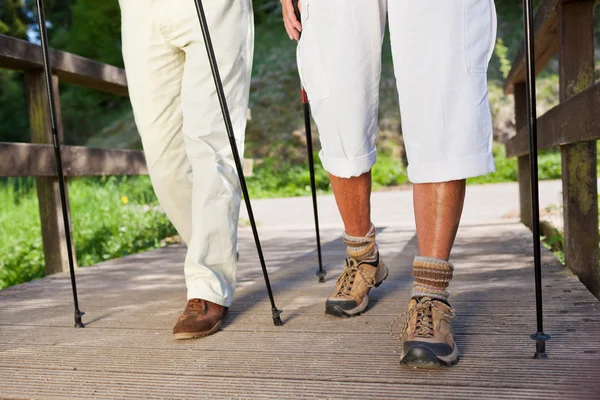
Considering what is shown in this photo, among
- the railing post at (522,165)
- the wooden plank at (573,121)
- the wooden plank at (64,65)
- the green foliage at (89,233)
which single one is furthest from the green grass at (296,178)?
the wooden plank at (573,121)

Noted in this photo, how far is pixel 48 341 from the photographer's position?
202 cm

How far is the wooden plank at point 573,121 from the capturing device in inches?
73.1

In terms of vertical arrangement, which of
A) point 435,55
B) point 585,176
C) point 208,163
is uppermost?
point 435,55

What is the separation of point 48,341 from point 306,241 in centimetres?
241

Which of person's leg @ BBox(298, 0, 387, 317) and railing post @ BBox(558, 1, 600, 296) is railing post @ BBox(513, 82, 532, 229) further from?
person's leg @ BBox(298, 0, 387, 317)

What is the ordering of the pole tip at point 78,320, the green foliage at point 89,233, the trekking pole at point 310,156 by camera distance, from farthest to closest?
the green foliage at point 89,233
the trekking pole at point 310,156
the pole tip at point 78,320

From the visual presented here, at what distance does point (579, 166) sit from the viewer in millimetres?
2609

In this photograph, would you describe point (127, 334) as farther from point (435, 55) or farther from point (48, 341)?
point (435, 55)

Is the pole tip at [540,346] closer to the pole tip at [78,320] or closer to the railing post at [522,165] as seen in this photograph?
the pole tip at [78,320]

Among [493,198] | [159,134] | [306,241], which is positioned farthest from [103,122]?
[159,134]

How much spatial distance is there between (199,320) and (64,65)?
2128mm

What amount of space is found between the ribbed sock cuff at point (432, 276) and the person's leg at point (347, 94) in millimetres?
373

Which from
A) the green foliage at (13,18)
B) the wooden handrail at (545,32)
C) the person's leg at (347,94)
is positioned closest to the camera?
the person's leg at (347,94)

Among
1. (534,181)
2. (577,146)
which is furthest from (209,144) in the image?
(577,146)
